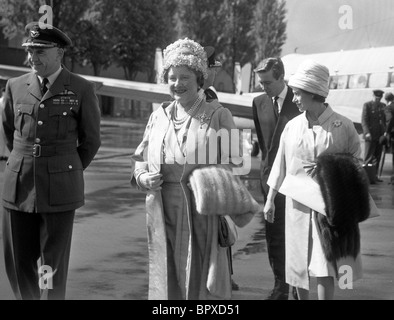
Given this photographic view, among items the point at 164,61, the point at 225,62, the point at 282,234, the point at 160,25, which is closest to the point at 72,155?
the point at 164,61

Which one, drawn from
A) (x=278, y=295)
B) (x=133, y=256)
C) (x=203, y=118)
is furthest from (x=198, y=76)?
(x=133, y=256)

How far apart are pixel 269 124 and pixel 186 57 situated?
7.24 feet

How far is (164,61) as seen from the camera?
4.90 meters

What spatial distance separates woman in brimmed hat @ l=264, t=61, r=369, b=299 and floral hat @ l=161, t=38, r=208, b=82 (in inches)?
34.8

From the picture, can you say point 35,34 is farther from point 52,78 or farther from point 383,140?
point 383,140

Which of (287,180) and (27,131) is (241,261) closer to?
(287,180)

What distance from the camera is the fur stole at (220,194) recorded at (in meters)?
4.62

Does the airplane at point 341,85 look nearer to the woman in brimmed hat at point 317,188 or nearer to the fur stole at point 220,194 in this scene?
the woman in brimmed hat at point 317,188

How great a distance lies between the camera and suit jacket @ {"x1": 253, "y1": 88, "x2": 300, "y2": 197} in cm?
677

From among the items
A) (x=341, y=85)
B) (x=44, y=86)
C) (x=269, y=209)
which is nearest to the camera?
(x=44, y=86)

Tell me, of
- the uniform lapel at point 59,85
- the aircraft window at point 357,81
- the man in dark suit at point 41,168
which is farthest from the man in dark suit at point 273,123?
the aircraft window at point 357,81

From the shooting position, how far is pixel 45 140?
16.6 feet
